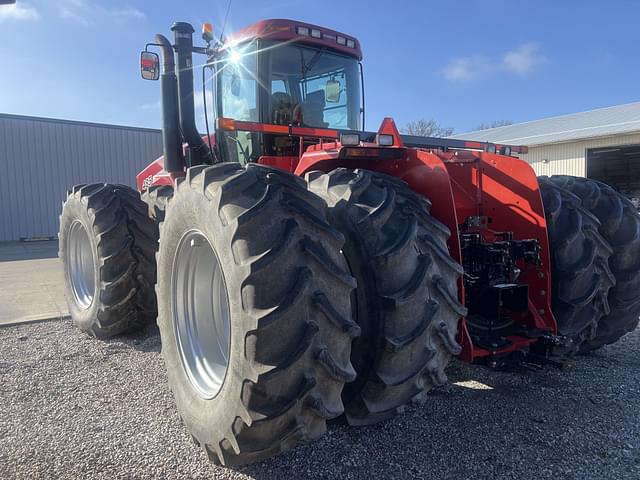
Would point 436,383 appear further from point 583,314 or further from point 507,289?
point 583,314

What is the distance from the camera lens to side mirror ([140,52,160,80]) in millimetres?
4531

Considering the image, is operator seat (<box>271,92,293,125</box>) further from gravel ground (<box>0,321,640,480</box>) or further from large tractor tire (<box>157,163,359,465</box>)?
gravel ground (<box>0,321,640,480</box>)

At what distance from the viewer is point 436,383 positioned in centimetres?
250

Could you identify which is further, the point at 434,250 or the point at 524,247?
the point at 524,247

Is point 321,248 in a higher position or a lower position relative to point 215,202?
lower

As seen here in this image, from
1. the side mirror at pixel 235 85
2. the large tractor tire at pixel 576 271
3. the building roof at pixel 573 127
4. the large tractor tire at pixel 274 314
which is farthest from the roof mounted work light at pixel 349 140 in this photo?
the building roof at pixel 573 127

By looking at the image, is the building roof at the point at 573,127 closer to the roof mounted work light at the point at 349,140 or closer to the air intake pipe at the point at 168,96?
the air intake pipe at the point at 168,96

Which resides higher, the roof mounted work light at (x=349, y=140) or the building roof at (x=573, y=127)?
the building roof at (x=573, y=127)

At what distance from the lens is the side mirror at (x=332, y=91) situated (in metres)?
4.55

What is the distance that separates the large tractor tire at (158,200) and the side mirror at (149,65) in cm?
107

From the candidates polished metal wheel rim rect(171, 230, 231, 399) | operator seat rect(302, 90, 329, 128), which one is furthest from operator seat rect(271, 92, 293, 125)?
polished metal wheel rim rect(171, 230, 231, 399)

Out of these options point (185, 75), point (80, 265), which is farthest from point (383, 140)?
point (80, 265)

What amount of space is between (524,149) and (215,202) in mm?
2950

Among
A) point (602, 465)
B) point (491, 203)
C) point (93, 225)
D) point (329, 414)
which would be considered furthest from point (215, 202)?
point (93, 225)
